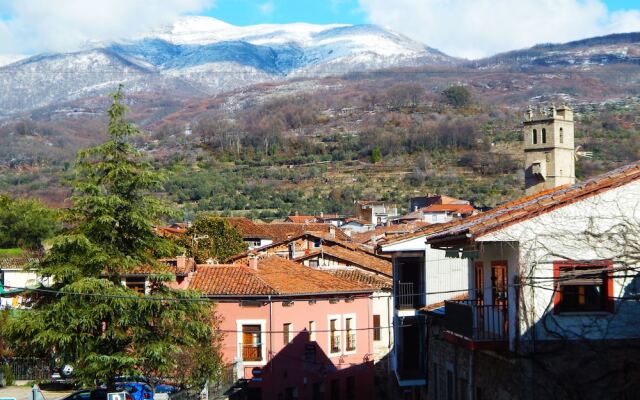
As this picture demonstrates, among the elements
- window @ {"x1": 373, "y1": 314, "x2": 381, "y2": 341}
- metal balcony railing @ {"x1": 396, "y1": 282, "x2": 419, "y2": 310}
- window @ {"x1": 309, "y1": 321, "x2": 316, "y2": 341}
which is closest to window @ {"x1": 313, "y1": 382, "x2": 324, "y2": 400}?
window @ {"x1": 309, "y1": 321, "x2": 316, "y2": 341}

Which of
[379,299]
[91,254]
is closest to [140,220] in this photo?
[91,254]

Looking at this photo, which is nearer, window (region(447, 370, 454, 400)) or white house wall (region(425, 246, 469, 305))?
window (region(447, 370, 454, 400))

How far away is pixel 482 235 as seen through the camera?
1883 cm

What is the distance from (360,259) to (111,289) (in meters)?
28.8

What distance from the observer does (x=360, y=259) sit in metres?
55.0

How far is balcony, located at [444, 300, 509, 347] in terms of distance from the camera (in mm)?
19688

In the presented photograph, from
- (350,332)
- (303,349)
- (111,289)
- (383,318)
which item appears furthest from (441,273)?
(383,318)

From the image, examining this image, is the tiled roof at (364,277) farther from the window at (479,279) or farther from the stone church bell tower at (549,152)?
the window at (479,279)

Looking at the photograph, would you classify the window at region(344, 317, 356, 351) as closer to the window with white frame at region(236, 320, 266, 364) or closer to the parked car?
the window with white frame at region(236, 320, 266, 364)

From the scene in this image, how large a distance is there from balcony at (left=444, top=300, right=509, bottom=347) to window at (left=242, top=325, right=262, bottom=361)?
17.2 meters

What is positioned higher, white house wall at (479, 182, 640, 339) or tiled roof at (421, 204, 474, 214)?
tiled roof at (421, 204, 474, 214)

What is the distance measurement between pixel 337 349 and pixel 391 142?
155 m

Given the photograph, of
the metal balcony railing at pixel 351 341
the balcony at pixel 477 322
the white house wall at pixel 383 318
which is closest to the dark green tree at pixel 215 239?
the white house wall at pixel 383 318

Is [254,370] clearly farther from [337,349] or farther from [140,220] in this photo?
[140,220]
